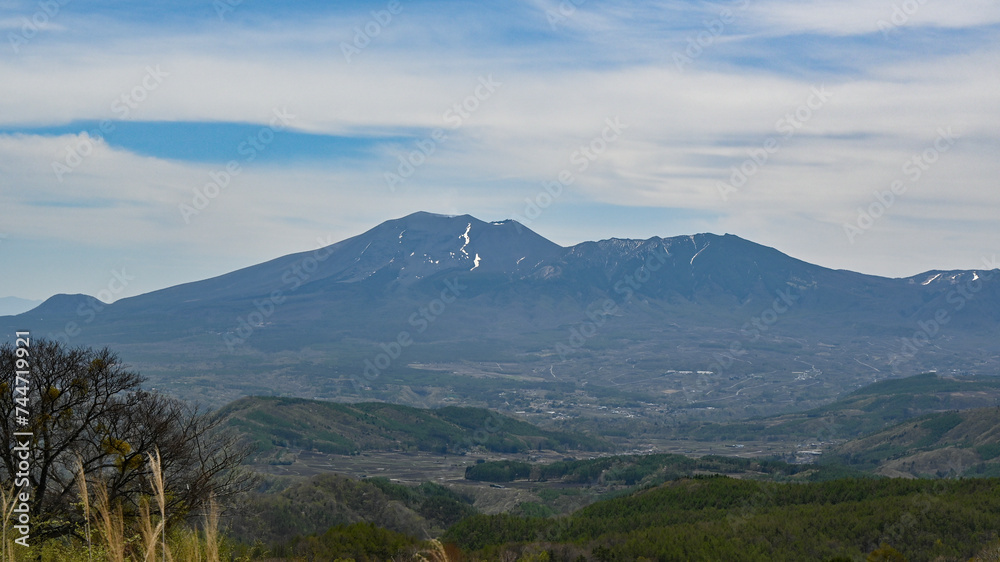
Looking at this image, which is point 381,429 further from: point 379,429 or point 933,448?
point 933,448

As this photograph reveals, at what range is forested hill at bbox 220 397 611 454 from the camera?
147 meters

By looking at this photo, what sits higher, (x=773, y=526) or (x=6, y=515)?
(x=6, y=515)

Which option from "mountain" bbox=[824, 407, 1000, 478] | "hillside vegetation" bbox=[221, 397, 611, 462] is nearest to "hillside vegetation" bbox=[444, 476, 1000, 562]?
"mountain" bbox=[824, 407, 1000, 478]

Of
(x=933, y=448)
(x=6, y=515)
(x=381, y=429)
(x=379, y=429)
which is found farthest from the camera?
(x=381, y=429)

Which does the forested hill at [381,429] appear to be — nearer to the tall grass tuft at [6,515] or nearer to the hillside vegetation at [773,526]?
the hillside vegetation at [773,526]

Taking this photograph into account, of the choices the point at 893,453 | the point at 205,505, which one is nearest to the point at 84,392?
the point at 205,505

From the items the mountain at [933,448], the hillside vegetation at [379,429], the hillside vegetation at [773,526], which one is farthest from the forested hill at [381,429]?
the hillside vegetation at [773,526]

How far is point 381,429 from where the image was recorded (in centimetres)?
17000

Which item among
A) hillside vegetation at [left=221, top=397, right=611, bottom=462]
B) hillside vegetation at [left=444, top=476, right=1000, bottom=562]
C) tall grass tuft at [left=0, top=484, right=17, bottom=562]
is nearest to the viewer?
tall grass tuft at [left=0, top=484, right=17, bottom=562]

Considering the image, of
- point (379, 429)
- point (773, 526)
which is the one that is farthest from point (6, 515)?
point (379, 429)

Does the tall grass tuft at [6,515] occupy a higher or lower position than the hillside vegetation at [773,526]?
higher

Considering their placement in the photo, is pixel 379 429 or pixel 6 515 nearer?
pixel 6 515

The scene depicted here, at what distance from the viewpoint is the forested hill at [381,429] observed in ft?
481

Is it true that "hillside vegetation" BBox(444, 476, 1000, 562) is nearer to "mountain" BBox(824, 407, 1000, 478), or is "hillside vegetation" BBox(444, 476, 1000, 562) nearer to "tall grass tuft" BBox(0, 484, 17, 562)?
"tall grass tuft" BBox(0, 484, 17, 562)
